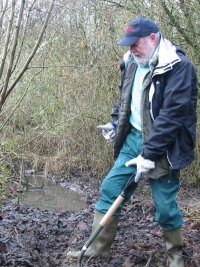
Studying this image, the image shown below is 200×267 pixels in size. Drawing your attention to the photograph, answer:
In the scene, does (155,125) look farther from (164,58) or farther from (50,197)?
(50,197)

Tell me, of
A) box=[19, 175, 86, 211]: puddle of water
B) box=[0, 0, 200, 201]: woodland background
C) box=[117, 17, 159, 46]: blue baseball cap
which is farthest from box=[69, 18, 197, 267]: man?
box=[19, 175, 86, 211]: puddle of water

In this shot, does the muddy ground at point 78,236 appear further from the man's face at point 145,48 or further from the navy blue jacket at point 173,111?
the man's face at point 145,48

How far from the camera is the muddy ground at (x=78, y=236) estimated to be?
427 centimetres

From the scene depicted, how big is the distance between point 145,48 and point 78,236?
2358 mm

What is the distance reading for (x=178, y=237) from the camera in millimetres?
4066

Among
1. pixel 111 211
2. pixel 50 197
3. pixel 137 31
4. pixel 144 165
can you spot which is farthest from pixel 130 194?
pixel 50 197

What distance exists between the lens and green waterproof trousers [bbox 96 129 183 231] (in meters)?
3.88

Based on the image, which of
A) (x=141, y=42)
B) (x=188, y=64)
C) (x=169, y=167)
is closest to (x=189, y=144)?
(x=169, y=167)

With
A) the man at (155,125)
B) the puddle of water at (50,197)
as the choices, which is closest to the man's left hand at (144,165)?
the man at (155,125)

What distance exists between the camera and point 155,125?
148 inches

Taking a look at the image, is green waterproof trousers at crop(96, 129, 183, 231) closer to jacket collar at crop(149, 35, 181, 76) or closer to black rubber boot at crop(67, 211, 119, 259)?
black rubber boot at crop(67, 211, 119, 259)

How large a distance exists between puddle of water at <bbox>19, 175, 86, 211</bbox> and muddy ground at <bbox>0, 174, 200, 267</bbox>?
46cm

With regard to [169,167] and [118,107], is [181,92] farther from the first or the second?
[118,107]

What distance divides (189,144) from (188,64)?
Result: 69 centimetres
